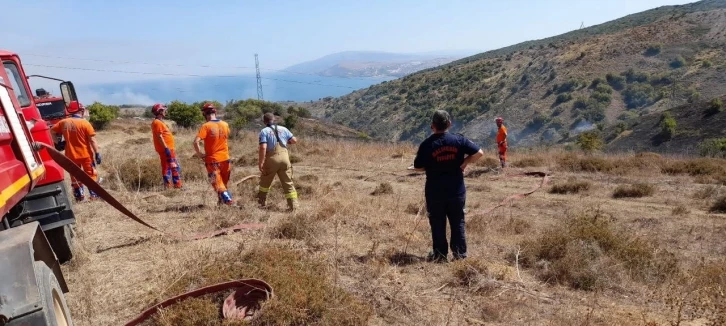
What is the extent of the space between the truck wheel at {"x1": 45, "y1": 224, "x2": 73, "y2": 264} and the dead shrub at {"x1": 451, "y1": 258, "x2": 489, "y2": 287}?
3673mm

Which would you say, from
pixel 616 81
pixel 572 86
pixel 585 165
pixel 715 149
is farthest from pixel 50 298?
pixel 616 81

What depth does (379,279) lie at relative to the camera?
4.53 m

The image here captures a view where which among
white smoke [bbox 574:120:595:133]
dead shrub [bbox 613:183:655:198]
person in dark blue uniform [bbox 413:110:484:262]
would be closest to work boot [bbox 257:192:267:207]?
person in dark blue uniform [bbox 413:110:484:262]

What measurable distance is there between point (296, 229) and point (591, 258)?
3213 millimetres

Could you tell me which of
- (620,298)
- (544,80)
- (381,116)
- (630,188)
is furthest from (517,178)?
(381,116)

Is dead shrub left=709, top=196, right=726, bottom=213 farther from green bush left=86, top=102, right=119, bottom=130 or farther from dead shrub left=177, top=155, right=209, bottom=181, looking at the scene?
green bush left=86, top=102, right=119, bottom=130

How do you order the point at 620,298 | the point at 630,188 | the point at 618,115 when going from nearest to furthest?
1. the point at 620,298
2. the point at 630,188
3. the point at 618,115

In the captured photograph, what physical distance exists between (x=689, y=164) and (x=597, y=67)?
47914 mm

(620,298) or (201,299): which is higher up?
(201,299)

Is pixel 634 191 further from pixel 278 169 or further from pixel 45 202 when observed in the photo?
pixel 45 202

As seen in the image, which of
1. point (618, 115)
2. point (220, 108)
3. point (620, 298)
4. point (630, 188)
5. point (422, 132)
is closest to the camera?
point (620, 298)

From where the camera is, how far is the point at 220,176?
740cm

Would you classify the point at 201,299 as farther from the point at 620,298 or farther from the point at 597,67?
the point at 597,67

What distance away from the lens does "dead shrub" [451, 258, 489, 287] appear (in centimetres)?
450
